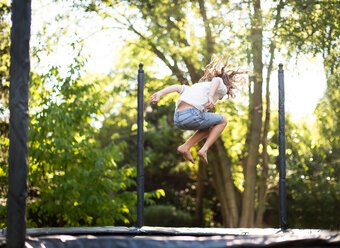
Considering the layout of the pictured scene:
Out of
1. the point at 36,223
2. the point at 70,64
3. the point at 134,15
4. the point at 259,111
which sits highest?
the point at 134,15

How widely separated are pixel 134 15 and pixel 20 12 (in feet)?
16.8

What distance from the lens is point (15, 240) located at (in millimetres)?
1921

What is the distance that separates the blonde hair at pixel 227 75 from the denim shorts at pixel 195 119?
335 mm

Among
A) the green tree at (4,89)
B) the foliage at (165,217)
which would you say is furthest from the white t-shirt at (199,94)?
the foliage at (165,217)

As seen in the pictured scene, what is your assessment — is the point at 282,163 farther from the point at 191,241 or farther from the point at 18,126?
the point at 18,126

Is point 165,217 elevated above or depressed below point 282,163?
below

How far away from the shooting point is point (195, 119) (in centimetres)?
286

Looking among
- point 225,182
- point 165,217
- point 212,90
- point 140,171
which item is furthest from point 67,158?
point 165,217

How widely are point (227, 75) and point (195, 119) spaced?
49 cm

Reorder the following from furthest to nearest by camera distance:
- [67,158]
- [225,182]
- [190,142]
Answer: [225,182]
[67,158]
[190,142]

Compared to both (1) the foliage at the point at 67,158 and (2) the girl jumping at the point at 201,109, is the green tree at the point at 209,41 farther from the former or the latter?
(2) the girl jumping at the point at 201,109

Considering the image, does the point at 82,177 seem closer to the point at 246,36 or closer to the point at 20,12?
the point at 246,36

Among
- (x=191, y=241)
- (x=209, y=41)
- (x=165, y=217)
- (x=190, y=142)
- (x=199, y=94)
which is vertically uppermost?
(x=209, y=41)


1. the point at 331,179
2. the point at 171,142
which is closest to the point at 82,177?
the point at 331,179
